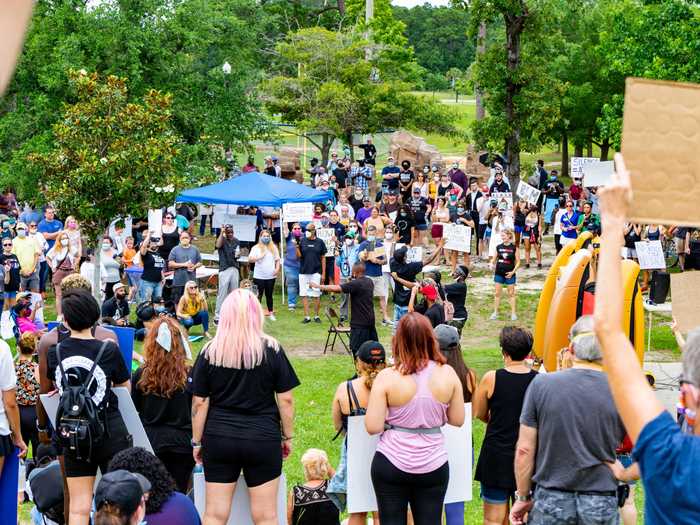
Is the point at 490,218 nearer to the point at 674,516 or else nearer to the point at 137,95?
the point at 137,95

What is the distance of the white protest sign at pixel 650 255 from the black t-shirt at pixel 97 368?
12074 mm

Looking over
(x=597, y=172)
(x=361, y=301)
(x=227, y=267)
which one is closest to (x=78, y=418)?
(x=361, y=301)

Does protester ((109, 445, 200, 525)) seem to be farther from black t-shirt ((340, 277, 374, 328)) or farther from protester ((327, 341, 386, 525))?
black t-shirt ((340, 277, 374, 328))

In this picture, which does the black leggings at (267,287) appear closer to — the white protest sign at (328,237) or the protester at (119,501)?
the white protest sign at (328,237)

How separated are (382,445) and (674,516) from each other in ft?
11.8

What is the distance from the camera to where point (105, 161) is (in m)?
15.8

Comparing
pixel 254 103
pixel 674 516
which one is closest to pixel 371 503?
pixel 674 516

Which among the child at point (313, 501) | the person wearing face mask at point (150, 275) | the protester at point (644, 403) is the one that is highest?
the protester at point (644, 403)

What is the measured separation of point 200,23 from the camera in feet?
77.8

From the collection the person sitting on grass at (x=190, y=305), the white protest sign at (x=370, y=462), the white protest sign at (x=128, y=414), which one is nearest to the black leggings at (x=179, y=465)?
the white protest sign at (x=128, y=414)

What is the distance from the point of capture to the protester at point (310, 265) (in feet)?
60.4

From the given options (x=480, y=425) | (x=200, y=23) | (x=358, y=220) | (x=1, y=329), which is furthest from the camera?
(x=200, y=23)

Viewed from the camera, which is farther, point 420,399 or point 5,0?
point 420,399

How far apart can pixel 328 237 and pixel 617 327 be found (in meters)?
17.4
